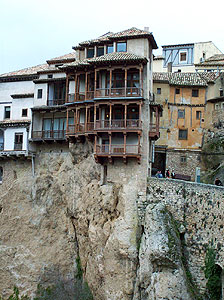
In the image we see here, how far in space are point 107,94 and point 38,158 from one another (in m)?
11.6

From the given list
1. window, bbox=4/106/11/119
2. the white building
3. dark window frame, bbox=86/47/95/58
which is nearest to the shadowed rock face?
the white building

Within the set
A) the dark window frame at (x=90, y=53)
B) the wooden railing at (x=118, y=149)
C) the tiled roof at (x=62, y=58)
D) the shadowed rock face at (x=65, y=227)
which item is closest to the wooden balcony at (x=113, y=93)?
the wooden railing at (x=118, y=149)

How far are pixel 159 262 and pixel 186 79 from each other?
24.1 metres

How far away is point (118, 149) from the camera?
36938 mm

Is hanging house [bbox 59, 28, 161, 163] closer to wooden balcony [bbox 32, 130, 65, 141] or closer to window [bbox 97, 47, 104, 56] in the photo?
window [bbox 97, 47, 104, 56]

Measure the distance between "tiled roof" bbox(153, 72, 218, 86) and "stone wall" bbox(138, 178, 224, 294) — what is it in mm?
15782

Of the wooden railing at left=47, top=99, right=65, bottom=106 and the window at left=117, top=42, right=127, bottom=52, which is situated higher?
the window at left=117, top=42, right=127, bottom=52

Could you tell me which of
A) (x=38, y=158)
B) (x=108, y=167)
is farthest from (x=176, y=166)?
(x=38, y=158)

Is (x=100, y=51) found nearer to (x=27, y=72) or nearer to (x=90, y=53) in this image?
(x=90, y=53)

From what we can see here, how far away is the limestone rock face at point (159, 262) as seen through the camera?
3069 cm

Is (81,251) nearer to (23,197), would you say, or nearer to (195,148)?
(23,197)

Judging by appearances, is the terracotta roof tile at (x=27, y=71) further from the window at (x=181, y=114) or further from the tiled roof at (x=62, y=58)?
the window at (x=181, y=114)

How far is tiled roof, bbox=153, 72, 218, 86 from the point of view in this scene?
47688 mm

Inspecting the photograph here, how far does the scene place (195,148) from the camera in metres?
46.9
